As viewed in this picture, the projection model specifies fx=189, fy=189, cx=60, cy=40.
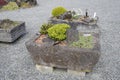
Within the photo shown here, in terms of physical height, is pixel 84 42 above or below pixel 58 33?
below

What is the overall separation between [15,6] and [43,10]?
1.59m

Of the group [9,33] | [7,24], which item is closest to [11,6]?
[7,24]

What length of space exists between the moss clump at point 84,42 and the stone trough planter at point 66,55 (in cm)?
7

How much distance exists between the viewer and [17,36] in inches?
219

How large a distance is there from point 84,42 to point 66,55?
47 cm

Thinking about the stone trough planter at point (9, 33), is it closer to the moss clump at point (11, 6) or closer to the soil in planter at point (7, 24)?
the soil in planter at point (7, 24)

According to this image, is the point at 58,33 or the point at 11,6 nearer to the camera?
the point at 58,33

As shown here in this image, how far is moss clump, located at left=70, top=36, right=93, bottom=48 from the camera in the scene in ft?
11.8

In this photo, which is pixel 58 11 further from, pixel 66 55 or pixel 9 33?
pixel 66 55

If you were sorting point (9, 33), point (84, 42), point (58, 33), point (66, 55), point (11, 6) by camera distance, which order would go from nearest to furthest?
point (66, 55) → point (84, 42) → point (58, 33) → point (9, 33) → point (11, 6)

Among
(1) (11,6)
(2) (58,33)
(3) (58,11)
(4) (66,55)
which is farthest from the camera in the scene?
(1) (11,6)

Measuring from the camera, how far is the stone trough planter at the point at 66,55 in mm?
3449

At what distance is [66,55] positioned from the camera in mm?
3557

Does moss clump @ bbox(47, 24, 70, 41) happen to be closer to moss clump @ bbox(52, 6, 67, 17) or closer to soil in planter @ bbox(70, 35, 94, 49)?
soil in planter @ bbox(70, 35, 94, 49)
